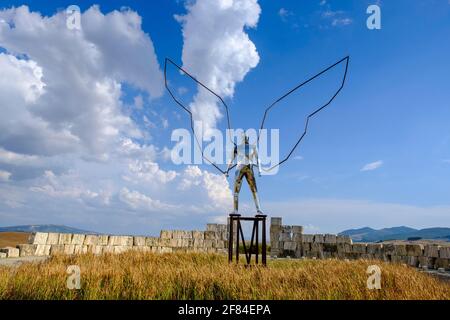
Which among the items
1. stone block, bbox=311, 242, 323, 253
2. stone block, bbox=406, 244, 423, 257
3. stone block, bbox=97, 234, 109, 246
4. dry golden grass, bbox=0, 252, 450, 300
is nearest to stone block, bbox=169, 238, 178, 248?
stone block, bbox=97, 234, 109, 246

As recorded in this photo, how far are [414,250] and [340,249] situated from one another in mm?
4057

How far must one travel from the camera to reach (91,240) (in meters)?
16.7

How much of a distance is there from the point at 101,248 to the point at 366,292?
12811 mm

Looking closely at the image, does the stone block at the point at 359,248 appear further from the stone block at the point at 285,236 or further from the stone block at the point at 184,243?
the stone block at the point at 184,243

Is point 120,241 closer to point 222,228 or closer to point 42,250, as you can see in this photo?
point 42,250

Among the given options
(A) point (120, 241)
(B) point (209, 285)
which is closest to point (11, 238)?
(A) point (120, 241)

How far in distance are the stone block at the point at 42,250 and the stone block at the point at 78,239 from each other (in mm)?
1143

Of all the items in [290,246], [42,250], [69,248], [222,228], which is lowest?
[42,250]

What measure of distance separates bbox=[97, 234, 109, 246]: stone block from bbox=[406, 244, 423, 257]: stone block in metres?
13.4

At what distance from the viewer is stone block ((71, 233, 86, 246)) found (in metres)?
16.1

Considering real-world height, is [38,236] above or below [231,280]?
above
